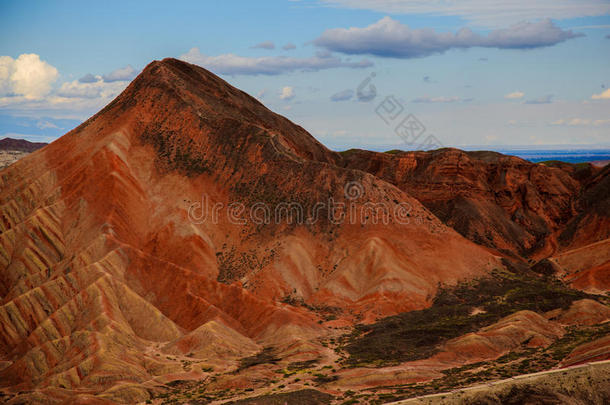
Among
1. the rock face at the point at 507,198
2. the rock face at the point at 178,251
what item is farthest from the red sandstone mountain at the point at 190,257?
the rock face at the point at 507,198

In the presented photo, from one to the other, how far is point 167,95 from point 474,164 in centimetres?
6489

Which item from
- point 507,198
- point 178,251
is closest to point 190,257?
point 178,251

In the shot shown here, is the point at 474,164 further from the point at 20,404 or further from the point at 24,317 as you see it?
the point at 20,404

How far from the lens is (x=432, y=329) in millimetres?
73000

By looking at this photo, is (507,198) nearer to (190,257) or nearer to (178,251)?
(190,257)

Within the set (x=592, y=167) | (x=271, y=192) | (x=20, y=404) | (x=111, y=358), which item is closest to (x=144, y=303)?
(x=111, y=358)

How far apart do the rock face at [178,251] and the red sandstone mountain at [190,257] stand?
0.21 m

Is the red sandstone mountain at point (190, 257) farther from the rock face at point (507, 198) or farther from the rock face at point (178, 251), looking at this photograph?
the rock face at point (507, 198)

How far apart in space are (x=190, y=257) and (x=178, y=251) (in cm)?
213

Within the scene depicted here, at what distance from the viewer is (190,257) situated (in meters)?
86.9

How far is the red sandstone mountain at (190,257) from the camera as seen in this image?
219 feet

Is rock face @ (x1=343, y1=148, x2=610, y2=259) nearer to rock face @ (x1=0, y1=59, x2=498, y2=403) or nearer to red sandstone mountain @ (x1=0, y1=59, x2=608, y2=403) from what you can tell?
red sandstone mountain @ (x1=0, y1=59, x2=608, y2=403)

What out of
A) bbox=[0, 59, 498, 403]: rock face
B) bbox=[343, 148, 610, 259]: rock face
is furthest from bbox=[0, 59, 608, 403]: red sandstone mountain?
bbox=[343, 148, 610, 259]: rock face

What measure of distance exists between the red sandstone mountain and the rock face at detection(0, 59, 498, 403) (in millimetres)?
214
